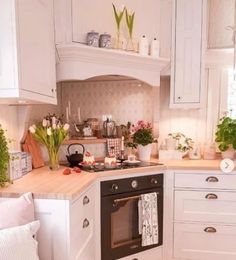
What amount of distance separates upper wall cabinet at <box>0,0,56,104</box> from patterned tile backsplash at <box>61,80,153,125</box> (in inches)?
36.9

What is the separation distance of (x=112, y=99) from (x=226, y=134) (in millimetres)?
1160

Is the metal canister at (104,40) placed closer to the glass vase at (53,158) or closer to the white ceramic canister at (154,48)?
the white ceramic canister at (154,48)

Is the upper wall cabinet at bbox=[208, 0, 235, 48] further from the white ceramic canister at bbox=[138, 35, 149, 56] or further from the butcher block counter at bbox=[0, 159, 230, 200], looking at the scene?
the butcher block counter at bbox=[0, 159, 230, 200]

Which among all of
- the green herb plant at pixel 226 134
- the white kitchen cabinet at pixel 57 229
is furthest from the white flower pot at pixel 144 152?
the white kitchen cabinet at pixel 57 229

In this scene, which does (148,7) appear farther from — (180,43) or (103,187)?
(103,187)

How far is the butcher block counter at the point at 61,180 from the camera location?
1511 millimetres

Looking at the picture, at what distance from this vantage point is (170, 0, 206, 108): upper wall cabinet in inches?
98.8

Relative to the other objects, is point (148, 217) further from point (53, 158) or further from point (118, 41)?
point (118, 41)

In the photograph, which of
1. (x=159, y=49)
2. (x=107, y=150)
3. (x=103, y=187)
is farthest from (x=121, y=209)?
(x=159, y=49)

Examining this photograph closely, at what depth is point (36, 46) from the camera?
5.74 ft

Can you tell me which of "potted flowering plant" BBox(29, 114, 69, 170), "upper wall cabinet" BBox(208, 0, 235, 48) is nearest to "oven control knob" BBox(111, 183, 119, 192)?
"potted flowering plant" BBox(29, 114, 69, 170)

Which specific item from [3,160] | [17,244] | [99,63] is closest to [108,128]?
[99,63]

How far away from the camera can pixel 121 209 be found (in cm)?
218

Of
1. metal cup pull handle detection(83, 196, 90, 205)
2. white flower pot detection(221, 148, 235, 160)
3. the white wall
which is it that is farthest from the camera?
white flower pot detection(221, 148, 235, 160)
